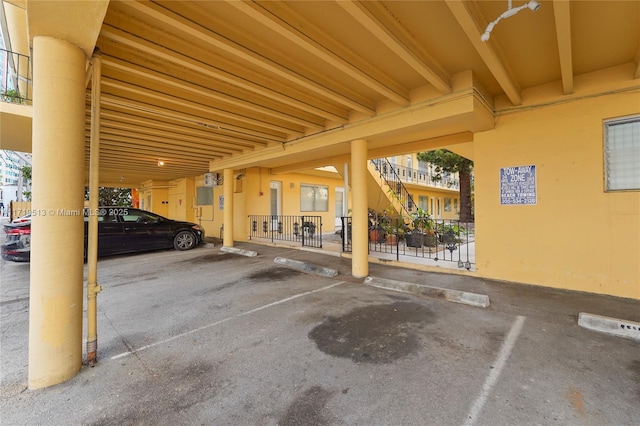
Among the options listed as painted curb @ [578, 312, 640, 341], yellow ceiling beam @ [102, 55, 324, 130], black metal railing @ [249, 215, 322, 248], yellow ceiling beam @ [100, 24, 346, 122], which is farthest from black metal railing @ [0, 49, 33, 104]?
painted curb @ [578, 312, 640, 341]

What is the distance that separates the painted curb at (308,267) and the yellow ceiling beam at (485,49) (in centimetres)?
441

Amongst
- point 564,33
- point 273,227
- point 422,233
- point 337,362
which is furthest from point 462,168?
point 337,362

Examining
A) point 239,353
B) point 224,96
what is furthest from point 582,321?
point 224,96

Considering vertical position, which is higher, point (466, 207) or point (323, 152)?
point (323, 152)

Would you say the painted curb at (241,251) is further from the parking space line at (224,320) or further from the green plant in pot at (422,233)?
the green plant in pot at (422,233)

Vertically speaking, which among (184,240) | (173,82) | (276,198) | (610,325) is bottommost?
(610,325)

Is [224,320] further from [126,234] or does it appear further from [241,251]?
[126,234]

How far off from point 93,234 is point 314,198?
35.9 ft

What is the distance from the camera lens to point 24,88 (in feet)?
21.2

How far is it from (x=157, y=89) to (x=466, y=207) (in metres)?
11.2

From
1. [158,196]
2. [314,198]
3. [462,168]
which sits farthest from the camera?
[158,196]

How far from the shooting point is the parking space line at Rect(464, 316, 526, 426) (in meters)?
1.88

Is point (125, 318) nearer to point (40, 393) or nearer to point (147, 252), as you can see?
point (40, 393)

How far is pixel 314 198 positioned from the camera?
13.3 m
